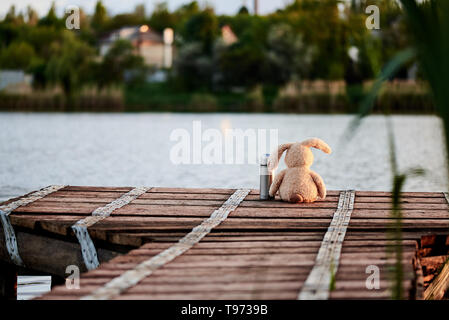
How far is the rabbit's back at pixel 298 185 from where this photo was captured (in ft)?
16.4

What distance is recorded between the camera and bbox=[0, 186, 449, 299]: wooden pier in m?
2.93

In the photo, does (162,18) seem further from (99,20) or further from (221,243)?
(221,243)

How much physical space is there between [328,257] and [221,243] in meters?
0.64

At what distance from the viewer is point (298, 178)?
4992 millimetres

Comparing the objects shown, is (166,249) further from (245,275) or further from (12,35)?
(12,35)

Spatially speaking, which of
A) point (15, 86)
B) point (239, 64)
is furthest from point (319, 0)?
point (15, 86)

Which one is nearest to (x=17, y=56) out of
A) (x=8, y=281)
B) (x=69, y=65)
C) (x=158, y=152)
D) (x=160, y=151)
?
(x=69, y=65)

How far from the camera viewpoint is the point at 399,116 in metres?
25.0

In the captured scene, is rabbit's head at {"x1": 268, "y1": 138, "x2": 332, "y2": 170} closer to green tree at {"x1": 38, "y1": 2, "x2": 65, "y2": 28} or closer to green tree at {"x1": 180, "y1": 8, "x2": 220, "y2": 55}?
green tree at {"x1": 180, "y1": 8, "x2": 220, "y2": 55}

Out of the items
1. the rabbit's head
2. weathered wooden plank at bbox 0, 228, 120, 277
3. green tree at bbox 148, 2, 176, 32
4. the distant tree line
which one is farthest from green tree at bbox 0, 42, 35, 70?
weathered wooden plank at bbox 0, 228, 120, 277

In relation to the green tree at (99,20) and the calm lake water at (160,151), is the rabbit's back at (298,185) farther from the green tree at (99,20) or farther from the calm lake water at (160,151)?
the green tree at (99,20)

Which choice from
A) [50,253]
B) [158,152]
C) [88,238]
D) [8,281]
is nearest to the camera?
[88,238]

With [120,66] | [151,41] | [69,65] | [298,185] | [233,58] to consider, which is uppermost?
[151,41]
